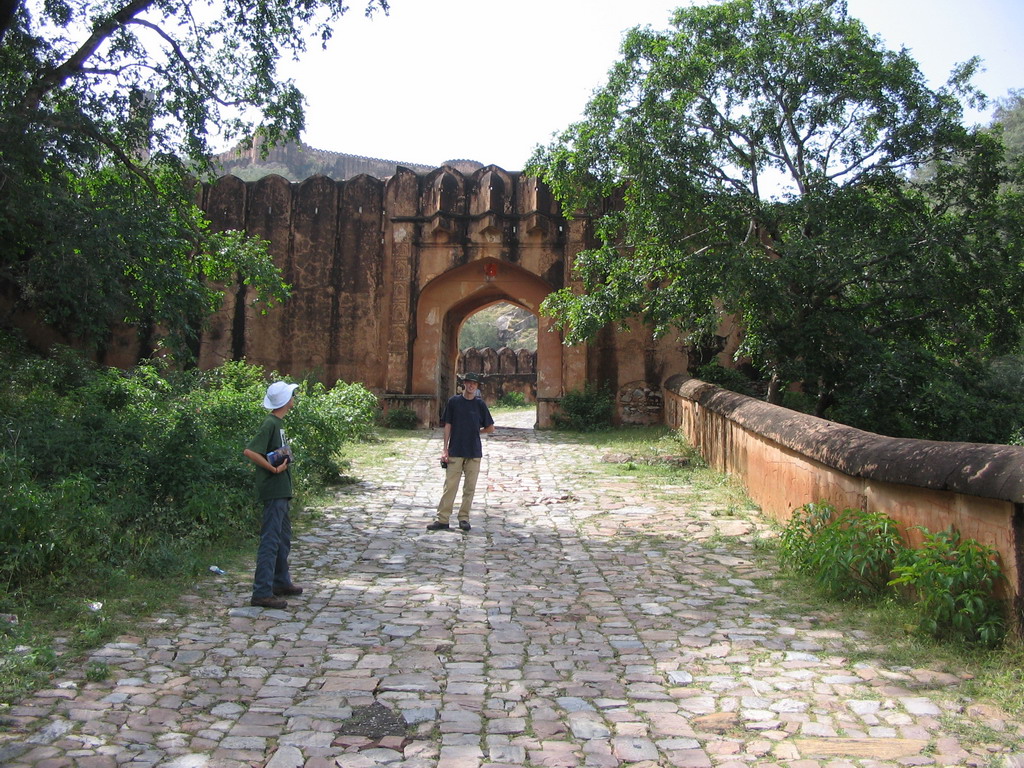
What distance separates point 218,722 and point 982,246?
10.3 m

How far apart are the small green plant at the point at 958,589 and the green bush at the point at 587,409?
12.3 metres

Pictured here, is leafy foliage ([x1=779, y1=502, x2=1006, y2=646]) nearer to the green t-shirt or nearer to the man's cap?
the green t-shirt

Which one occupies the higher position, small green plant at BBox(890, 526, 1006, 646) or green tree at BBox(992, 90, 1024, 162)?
green tree at BBox(992, 90, 1024, 162)

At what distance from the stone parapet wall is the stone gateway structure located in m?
7.49

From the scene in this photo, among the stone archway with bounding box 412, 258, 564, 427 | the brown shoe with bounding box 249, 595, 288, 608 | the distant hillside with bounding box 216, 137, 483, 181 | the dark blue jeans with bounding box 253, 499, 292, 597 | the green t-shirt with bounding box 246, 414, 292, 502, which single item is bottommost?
the brown shoe with bounding box 249, 595, 288, 608

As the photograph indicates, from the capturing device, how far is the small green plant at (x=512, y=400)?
94.0ft

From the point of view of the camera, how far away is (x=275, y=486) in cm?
534

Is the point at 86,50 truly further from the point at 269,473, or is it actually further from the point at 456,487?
the point at 269,473

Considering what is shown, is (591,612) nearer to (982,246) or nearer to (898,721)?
(898,721)

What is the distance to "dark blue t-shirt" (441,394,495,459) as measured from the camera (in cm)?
788

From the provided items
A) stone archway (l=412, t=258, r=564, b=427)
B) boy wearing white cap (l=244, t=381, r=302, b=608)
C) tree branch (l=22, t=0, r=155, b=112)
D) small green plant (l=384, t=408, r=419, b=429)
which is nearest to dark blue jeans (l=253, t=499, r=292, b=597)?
boy wearing white cap (l=244, t=381, r=302, b=608)

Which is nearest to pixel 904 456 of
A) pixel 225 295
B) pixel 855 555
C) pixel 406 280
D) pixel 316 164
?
pixel 855 555

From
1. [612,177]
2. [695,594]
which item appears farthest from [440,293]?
[695,594]

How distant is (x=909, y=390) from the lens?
11195 mm
